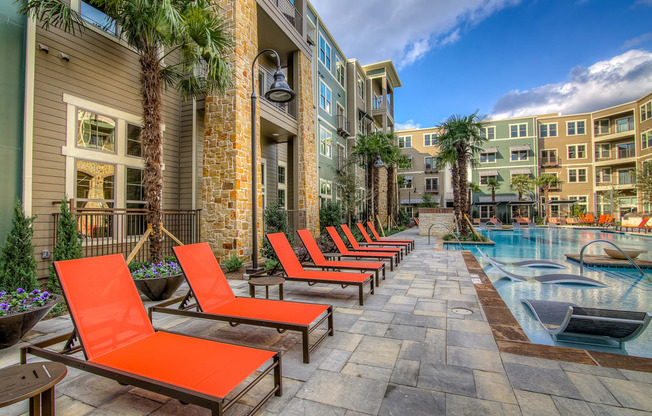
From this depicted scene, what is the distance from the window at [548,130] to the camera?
35.6m

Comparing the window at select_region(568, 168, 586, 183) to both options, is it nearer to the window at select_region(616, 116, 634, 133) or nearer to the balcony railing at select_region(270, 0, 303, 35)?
the window at select_region(616, 116, 634, 133)

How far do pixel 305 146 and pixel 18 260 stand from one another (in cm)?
897

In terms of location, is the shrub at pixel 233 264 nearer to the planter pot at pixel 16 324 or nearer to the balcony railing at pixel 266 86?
the planter pot at pixel 16 324

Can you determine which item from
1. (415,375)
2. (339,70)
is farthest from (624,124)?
(415,375)

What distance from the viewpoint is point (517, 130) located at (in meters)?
36.4

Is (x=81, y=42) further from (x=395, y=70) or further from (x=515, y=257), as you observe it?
(x=395, y=70)

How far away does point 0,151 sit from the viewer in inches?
221

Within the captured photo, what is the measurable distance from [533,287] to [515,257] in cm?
484

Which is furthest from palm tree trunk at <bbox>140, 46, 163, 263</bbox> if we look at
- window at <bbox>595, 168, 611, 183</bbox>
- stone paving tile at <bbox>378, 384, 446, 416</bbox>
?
window at <bbox>595, 168, 611, 183</bbox>

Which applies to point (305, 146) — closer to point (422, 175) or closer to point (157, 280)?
point (157, 280)

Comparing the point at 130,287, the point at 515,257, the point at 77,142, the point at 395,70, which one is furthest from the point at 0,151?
the point at 395,70

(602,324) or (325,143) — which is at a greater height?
(325,143)

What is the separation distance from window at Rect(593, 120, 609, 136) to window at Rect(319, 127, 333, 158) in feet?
109

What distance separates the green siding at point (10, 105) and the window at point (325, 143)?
12.5m
